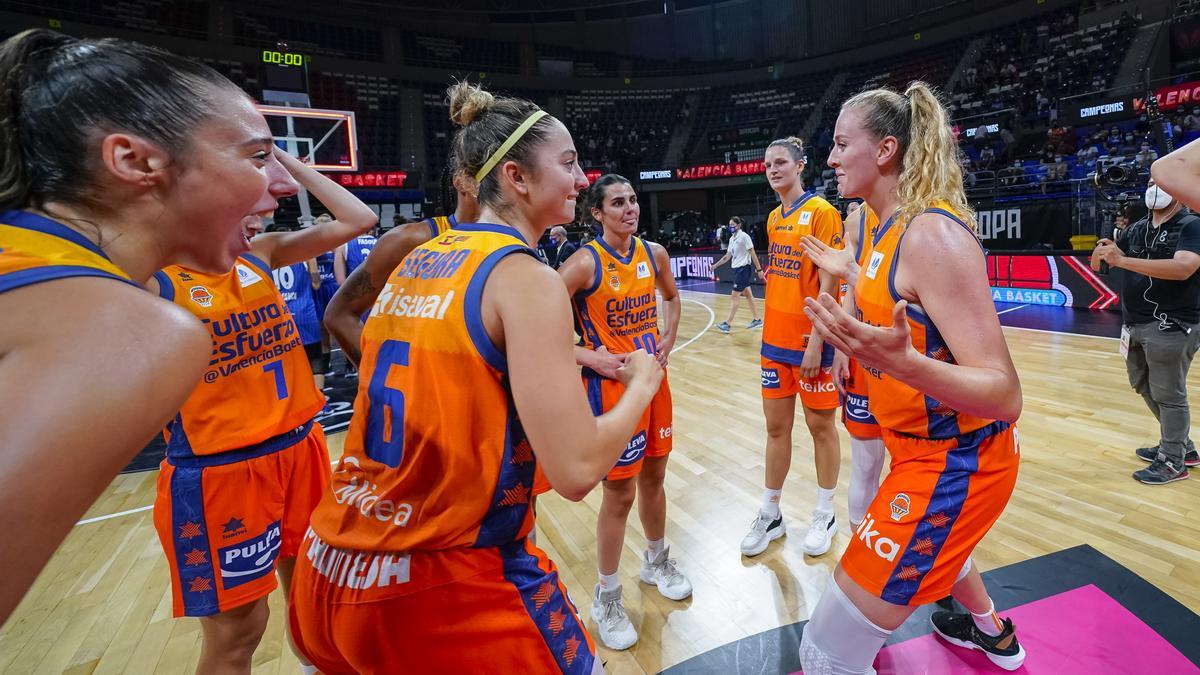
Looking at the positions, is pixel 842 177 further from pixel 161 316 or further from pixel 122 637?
pixel 122 637

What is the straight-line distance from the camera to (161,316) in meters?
0.69

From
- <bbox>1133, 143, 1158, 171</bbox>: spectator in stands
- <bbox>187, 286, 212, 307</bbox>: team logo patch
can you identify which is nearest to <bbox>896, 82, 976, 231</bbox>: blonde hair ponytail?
<bbox>187, 286, 212, 307</bbox>: team logo patch

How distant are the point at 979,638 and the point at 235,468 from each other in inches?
113

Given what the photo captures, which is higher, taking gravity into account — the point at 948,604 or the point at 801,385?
the point at 801,385

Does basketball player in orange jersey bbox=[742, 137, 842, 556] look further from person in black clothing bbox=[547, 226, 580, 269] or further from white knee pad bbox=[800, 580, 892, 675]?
person in black clothing bbox=[547, 226, 580, 269]

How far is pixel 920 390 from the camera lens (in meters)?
1.51

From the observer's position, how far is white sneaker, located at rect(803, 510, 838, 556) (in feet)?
10.3

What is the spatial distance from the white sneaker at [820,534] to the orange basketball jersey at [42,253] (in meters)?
3.27

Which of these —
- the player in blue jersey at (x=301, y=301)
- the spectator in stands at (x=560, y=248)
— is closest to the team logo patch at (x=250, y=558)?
the player in blue jersey at (x=301, y=301)

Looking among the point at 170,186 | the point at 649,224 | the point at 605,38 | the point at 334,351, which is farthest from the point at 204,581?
the point at 605,38

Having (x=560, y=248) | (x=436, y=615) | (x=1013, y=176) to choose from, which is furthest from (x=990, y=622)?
(x=1013, y=176)

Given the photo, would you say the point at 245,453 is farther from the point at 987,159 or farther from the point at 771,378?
the point at 987,159

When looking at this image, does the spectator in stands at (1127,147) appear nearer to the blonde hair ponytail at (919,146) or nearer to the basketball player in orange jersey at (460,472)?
the blonde hair ponytail at (919,146)

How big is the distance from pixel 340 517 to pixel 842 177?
2.03 m
